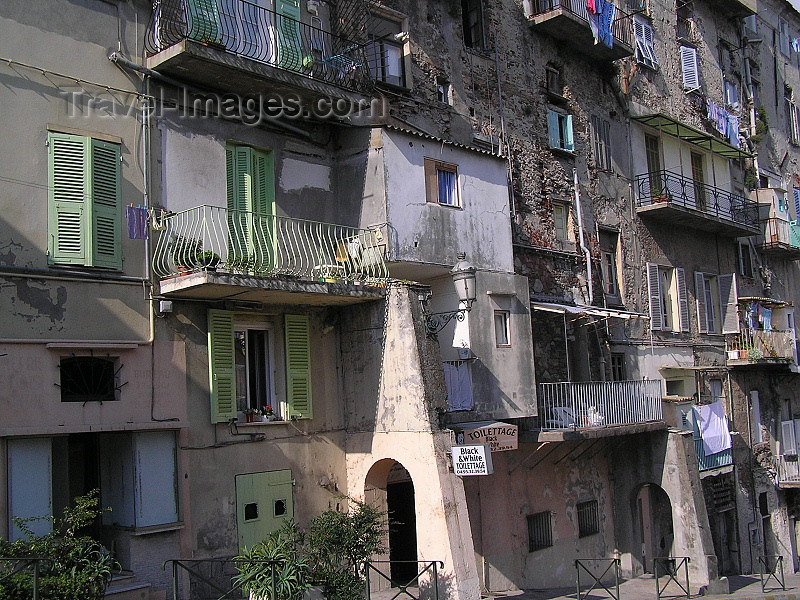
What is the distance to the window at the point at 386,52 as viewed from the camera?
17.8 meters

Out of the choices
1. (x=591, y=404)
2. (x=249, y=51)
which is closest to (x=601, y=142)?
(x=591, y=404)

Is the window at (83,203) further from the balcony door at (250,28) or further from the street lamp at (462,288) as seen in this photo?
the street lamp at (462,288)

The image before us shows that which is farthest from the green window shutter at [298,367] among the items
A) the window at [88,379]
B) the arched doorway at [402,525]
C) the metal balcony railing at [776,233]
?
the metal balcony railing at [776,233]

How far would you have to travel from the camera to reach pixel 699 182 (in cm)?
2739

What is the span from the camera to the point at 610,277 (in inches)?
934

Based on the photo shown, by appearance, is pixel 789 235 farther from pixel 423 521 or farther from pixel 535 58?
pixel 423 521

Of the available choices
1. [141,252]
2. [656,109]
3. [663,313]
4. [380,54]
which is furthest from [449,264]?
[656,109]

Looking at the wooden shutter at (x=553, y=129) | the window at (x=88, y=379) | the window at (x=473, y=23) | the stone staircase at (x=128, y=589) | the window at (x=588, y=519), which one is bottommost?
the window at (x=588, y=519)

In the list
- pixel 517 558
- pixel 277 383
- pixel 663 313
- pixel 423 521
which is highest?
pixel 663 313

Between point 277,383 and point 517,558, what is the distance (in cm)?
733

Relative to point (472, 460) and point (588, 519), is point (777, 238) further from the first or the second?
point (472, 460)

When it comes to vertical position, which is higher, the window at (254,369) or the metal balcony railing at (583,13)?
the metal balcony railing at (583,13)

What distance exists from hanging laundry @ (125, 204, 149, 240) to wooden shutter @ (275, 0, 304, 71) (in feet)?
12.0

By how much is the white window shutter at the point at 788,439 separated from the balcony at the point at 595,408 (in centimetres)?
1162
